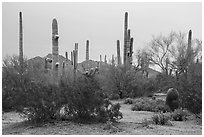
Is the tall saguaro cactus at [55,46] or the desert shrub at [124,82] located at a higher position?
the tall saguaro cactus at [55,46]

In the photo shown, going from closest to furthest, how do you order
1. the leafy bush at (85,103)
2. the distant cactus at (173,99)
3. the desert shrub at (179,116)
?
the leafy bush at (85,103), the desert shrub at (179,116), the distant cactus at (173,99)

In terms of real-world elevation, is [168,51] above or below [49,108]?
above

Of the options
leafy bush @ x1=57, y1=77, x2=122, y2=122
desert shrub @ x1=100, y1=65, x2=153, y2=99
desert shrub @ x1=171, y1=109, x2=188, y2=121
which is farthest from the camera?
desert shrub @ x1=100, y1=65, x2=153, y2=99

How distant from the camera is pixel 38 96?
30.6ft

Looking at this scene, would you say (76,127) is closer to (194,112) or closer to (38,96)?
(38,96)

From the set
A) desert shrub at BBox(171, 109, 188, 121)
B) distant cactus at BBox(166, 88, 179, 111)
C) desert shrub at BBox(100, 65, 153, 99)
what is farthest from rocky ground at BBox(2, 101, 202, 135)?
desert shrub at BBox(100, 65, 153, 99)

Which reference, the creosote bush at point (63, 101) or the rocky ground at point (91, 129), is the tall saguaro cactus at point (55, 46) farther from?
the rocky ground at point (91, 129)

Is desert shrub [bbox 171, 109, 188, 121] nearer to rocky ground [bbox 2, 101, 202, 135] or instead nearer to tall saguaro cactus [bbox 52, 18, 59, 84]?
rocky ground [bbox 2, 101, 202, 135]

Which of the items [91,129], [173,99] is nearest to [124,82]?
[173,99]

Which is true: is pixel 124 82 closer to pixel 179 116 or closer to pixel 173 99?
pixel 173 99

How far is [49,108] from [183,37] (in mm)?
29444

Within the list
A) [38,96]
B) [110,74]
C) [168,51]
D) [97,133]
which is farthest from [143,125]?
[168,51]

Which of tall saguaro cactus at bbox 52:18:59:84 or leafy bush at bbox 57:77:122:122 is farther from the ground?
tall saguaro cactus at bbox 52:18:59:84

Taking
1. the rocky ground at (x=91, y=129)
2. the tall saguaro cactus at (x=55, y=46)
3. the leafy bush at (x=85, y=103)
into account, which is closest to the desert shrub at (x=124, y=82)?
the tall saguaro cactus at (x=55, y=46)
